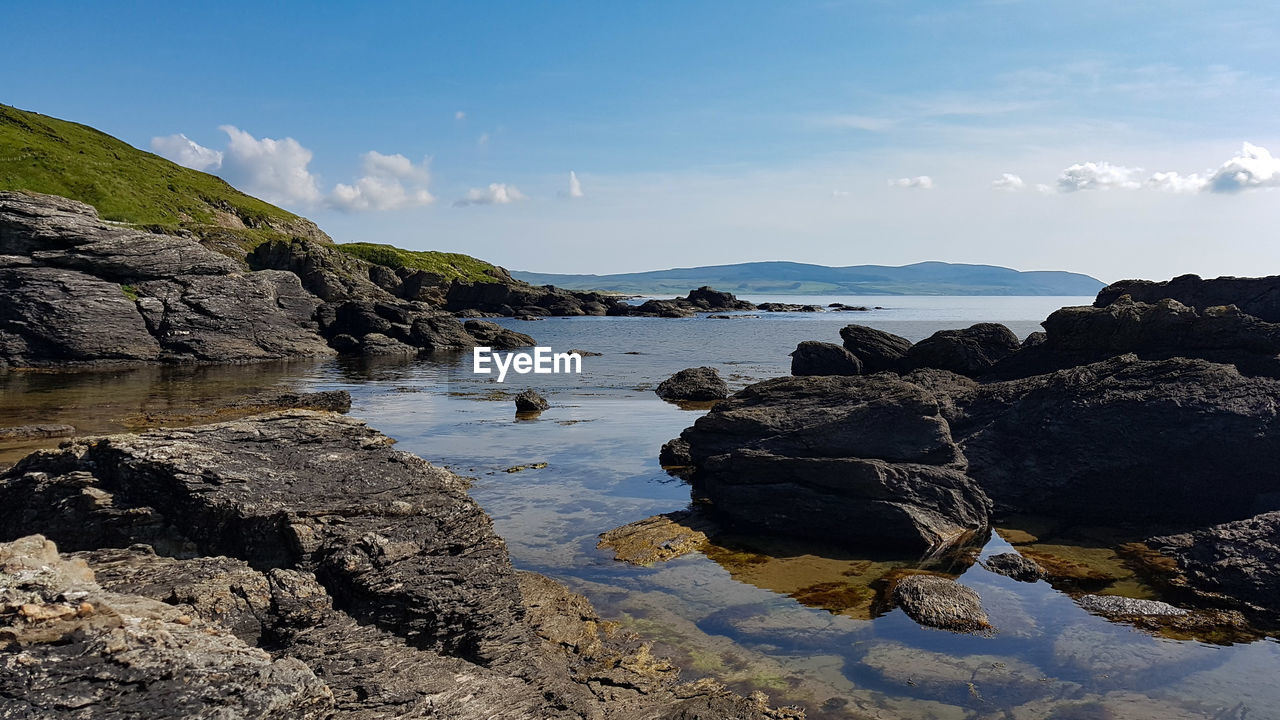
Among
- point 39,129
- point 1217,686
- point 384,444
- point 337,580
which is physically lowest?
point 1217,686

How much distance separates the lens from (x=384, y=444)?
9.67 m

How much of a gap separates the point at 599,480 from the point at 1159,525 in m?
12.4

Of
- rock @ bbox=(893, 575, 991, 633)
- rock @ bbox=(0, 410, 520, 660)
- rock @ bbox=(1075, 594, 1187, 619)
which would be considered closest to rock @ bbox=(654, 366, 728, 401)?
rock @ bbox=(893, 575, 991, 633)

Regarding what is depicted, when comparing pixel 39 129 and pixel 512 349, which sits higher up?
pixel 39 129

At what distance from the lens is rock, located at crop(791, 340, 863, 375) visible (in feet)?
116

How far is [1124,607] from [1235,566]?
2284 mm

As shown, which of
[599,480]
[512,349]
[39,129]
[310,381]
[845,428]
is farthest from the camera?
[39,129]

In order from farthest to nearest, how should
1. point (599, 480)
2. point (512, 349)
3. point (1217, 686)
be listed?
1. point (512, 349)
2. point (599, 480)
3. point (1217, 686)

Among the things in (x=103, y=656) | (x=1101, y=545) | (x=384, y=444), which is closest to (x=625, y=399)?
(x=1101, y=545)

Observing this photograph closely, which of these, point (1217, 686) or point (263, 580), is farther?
point (1217, 686)

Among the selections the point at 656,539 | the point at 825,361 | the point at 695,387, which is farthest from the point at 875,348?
the point at 656,539

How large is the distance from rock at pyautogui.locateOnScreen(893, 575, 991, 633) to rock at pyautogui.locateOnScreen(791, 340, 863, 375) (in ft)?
78.8

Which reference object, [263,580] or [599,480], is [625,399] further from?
[263,580]

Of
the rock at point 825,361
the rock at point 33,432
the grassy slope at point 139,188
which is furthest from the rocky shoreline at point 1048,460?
the grassy slope at point 139,188
